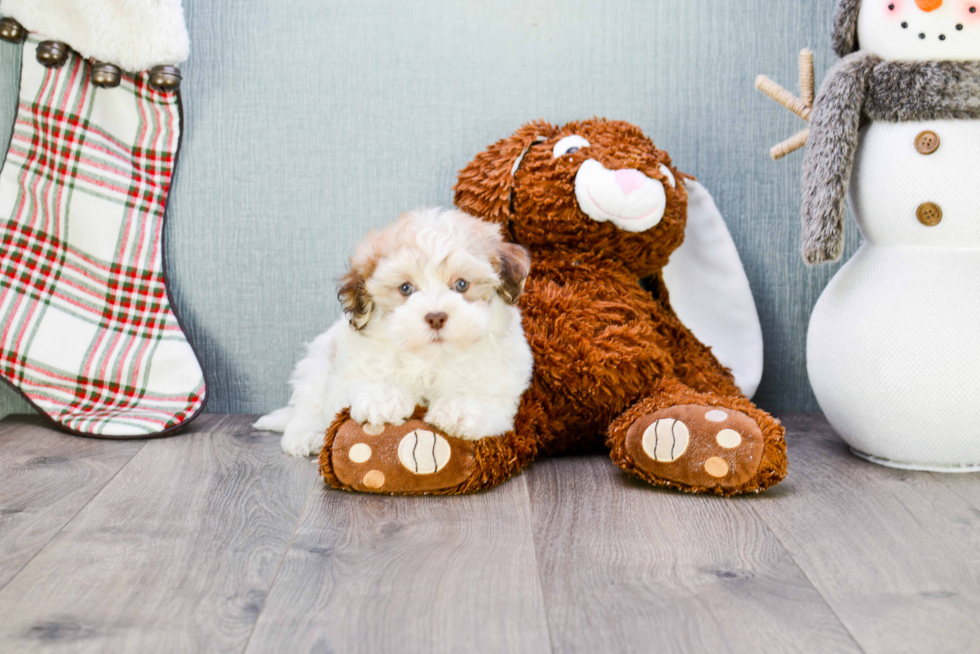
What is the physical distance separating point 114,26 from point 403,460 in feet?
3.70

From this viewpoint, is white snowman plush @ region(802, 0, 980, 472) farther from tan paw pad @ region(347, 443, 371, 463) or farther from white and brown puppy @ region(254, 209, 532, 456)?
tan paw pad @ region(347, 443, 371, 463)

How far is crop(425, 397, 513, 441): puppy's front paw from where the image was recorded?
137cm

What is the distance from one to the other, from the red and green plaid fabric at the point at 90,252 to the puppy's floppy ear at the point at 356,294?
2.06 feet

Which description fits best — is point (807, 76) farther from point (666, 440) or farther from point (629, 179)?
point (666, 440)


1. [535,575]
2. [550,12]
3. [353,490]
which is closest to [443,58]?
[550,12]

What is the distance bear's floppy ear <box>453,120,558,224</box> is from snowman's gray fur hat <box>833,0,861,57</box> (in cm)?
55

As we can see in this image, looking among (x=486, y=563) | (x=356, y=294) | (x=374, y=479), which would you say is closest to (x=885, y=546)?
(x=486, y=563)

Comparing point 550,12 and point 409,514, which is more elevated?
point 550,12

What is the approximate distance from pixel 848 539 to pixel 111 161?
5.33ft

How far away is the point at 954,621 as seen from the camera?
0.95 meters

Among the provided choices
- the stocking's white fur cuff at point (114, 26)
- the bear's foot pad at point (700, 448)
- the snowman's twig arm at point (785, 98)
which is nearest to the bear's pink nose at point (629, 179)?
the snowman's twig arm at point (785, 98)

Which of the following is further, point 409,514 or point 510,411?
point 510,411

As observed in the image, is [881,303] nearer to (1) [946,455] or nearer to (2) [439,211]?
(1) [946,455]

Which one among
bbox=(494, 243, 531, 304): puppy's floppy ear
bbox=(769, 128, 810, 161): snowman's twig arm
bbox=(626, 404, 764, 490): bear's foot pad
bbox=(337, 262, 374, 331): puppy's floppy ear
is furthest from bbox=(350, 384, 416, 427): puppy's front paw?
bbox=(769, 128, 810, 161): snowman's twig arm
